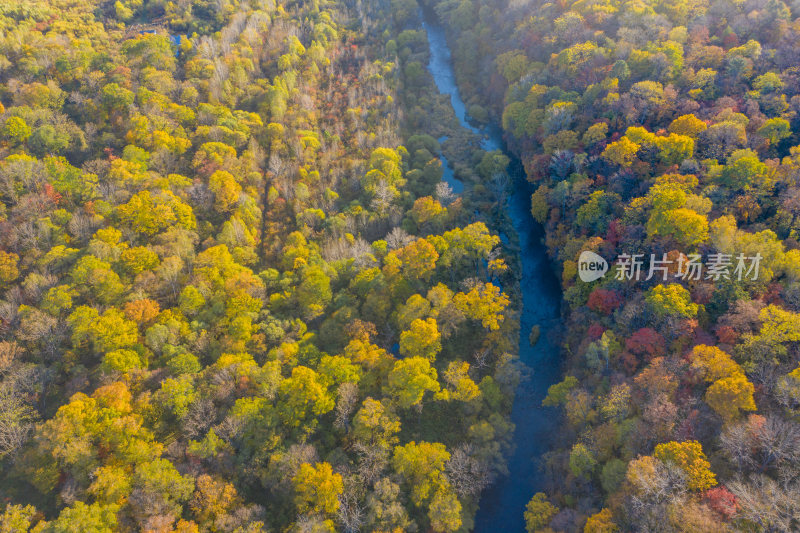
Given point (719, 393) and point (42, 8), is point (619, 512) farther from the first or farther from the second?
point (42, 8)

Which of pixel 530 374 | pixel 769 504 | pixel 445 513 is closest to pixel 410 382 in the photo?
pixel 445 513

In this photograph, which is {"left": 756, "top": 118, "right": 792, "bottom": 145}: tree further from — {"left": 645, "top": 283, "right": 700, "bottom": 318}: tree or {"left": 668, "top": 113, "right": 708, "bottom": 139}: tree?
{"left": 645, "top": 283, "right": 700, "bottom": 318}: tree

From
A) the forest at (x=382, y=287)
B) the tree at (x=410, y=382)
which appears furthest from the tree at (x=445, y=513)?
the tree at (x=410, y=382)

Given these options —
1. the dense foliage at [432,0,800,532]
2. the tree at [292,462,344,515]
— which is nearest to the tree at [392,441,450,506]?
the tree at [292,462,344,515]

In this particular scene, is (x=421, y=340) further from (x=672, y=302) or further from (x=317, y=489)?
(x=672, y=302)

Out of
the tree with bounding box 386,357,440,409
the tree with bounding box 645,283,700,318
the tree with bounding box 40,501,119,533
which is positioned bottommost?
the tree with bounding box 40,501,119,533

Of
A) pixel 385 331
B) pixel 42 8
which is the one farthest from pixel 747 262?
pixel 42 8

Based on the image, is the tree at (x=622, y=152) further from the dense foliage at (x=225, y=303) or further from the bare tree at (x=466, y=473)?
the bare tree at (x=466, y=473)
